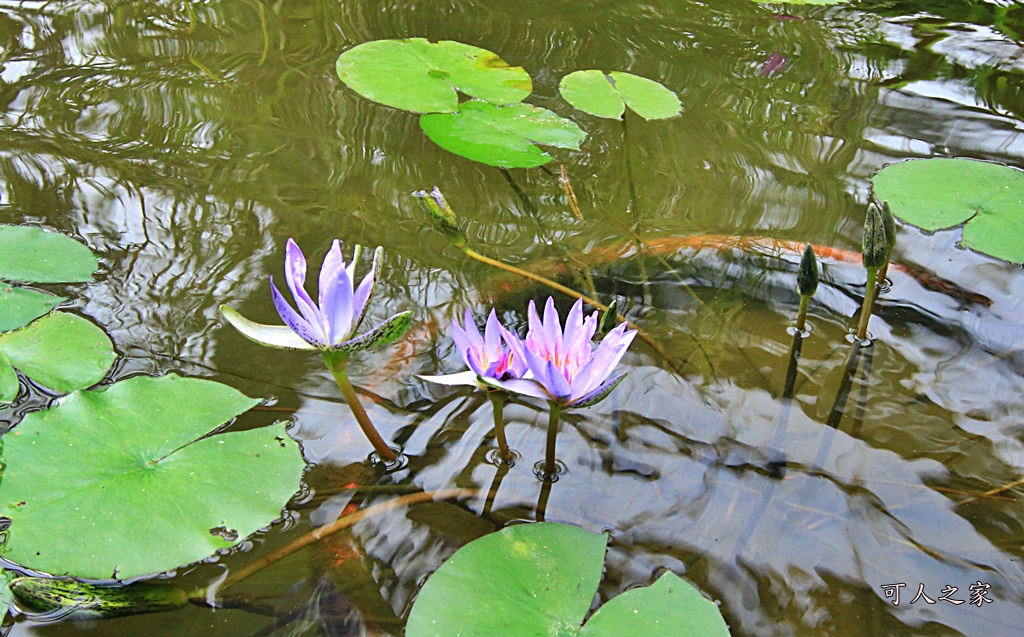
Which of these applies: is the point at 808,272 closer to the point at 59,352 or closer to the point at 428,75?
the point at 428,75

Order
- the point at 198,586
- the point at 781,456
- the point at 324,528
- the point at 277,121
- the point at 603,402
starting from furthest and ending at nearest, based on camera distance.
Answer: the point at 277,121, the point at 603,402, the point at 781,456, the point at 324,528, the point at 198,586

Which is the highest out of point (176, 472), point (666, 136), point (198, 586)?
point (666, 136)

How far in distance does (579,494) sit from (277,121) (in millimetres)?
1745

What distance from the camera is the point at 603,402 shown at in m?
1.62

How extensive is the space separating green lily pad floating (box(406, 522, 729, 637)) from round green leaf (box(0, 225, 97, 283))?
124cm

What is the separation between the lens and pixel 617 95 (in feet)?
8.24

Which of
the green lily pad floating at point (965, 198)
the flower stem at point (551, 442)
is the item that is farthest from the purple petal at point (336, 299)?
the green lily pad floating at point (965, 198)

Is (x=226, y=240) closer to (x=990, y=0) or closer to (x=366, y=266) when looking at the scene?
(x=366, y=266)

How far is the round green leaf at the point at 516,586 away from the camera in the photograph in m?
1.11

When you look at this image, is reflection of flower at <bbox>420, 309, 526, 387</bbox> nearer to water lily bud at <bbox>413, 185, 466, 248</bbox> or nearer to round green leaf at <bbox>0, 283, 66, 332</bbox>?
water lily bud at <bbox>413, 185, 466, 248</bbox>

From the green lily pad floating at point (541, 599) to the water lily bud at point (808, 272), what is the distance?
77 centimetres

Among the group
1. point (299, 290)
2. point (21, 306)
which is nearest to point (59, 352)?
point (21, 306)

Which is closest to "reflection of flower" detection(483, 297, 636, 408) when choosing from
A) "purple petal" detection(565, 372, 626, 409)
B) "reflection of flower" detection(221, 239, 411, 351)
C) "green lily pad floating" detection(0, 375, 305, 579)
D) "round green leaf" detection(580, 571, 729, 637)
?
"purple petal" detection(565, 372, 626, 409)

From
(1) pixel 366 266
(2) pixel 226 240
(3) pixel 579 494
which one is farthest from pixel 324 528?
(2) pixel 226 240
